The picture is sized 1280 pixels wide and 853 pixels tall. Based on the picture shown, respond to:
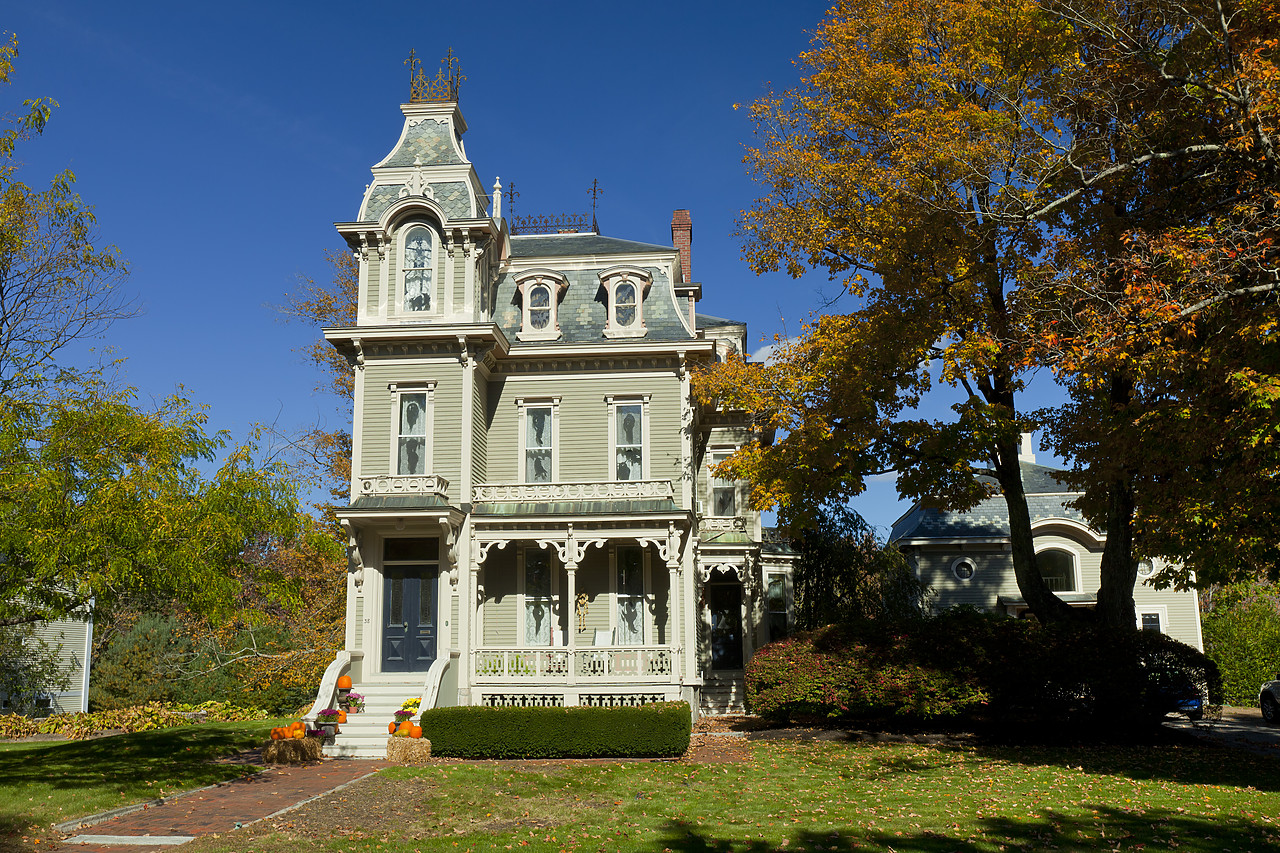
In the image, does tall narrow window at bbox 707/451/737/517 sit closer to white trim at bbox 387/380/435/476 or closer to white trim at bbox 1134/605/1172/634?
white trim at bbox 387/380/435/476

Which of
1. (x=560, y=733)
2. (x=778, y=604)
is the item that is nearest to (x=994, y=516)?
(x=778, y=604)

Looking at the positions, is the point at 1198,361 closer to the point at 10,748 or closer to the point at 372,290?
the point at 372,290

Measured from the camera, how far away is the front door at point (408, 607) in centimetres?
2044

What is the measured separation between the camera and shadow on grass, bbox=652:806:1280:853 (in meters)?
9.94

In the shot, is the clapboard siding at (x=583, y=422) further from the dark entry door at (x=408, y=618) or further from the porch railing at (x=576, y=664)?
the porch railing at (x=576, y=664)

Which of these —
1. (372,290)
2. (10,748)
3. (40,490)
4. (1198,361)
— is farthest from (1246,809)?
(10,748)

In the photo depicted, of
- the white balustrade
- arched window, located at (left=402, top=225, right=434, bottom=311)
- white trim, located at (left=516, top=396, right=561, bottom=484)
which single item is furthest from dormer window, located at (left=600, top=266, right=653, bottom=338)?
arched window, located at (left=402, top=225, right=434, bottom=311)

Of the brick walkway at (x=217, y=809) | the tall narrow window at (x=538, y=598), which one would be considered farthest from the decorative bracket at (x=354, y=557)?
the brick walkway at (x=217, y=809)

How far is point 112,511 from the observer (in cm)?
1234

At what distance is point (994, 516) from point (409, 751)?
78.9 feet

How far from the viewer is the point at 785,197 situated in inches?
821

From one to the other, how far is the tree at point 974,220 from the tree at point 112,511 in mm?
10758

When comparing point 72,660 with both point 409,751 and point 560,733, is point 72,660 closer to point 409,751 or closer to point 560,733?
point 409,751

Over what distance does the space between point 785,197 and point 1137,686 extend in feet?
40.0
